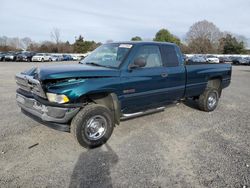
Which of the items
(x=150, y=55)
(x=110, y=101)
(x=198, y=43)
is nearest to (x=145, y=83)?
(x=150, y=55)

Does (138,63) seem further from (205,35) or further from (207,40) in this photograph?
(205,35)

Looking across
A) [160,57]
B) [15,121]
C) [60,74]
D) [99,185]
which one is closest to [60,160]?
[99,185]

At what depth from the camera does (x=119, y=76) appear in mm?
4598

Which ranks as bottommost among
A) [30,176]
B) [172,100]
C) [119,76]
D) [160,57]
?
[30,176]

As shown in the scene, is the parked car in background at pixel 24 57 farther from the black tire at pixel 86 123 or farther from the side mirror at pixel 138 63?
the black tire at pixel 86 123

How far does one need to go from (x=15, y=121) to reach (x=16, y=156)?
1.88m

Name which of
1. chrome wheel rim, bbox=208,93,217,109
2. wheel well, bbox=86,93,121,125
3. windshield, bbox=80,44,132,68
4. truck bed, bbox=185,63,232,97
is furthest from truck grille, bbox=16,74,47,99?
chrome wheel rim, bbox=208,93,217,109

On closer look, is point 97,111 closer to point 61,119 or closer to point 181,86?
point 61,119

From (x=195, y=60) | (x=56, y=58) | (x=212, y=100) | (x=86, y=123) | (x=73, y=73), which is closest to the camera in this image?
(x=73, y=73)

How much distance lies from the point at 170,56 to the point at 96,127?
2499 mm

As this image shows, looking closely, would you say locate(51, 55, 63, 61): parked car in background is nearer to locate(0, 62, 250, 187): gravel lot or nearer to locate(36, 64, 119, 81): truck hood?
locate(0, 62, 250, 187): gravel lot

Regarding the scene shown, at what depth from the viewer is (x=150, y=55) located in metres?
5.34

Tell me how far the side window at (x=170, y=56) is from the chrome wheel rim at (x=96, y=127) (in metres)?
2.09

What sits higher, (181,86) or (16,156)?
(181,86)
